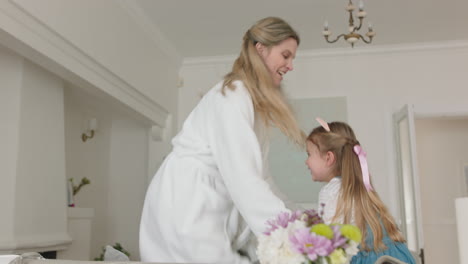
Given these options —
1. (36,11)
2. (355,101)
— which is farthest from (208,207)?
(355,101)

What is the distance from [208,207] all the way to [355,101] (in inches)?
156

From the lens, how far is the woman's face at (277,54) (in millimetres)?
1584

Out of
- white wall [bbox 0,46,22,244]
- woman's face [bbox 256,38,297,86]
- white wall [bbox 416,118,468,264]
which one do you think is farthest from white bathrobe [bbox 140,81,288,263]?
white wall [bbox 416,118,468,264]

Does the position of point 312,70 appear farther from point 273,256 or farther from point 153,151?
point 273,256

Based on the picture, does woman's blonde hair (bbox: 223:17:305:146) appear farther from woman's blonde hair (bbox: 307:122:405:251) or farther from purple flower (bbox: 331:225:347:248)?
purple flower (bbox: 331:225:347:248)

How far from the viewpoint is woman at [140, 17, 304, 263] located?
1.29m

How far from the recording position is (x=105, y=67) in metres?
3.52

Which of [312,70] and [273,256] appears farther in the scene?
[312,70]

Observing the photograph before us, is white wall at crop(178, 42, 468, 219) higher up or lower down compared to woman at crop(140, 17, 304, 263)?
higher up

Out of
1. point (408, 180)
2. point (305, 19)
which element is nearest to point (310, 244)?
point (305, 19)

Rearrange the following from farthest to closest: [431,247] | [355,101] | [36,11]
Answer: [431,247] → [355,101] → [36,11]

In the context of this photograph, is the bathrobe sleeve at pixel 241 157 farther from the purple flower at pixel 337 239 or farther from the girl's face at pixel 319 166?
the girl's face at pixel 319 166

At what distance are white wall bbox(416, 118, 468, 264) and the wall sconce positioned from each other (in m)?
4.01

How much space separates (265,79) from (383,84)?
3.85 metres
